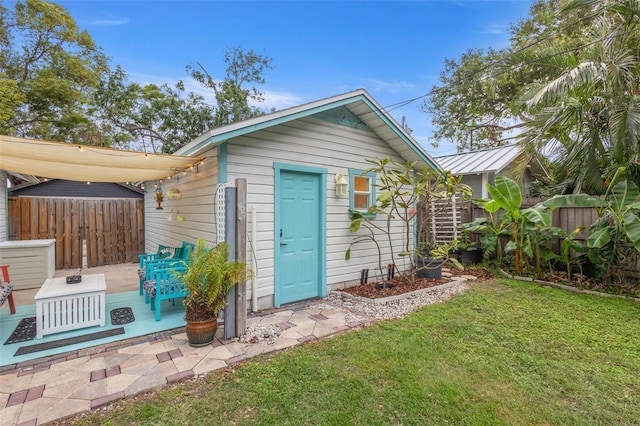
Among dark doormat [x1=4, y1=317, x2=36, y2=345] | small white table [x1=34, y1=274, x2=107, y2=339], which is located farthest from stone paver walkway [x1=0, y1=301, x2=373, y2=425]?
dark doormat [x1=4, y1=317, x2=36, y2=345]

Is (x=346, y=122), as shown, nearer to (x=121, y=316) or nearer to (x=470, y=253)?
(x=121, y=316)

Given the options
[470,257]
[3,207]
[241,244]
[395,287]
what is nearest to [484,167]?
[470,257]

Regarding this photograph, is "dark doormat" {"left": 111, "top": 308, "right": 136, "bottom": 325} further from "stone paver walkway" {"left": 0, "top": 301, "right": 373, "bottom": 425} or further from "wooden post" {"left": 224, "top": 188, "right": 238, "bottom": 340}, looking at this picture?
"wooden post" {"left": 224, "top": 188, "right": 238, "bottom": 340}

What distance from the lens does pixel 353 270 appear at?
631 centimetres

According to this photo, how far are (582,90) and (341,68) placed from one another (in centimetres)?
785

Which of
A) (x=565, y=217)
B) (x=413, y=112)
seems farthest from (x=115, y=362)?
(x=413, y=112)

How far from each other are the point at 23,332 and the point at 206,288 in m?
2.75

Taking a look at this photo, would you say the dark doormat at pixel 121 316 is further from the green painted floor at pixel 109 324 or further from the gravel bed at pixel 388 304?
the gravel bed at pixel 388 304

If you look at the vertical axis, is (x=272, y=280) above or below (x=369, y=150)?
below

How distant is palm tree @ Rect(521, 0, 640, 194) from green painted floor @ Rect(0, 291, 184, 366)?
8412mm

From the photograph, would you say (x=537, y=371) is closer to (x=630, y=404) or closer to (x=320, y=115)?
(x=630, y=404)

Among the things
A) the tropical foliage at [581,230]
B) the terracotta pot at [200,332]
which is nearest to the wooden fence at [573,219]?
the tropical foliage at [581,230]

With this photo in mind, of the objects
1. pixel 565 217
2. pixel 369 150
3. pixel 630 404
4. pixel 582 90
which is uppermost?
pixel 582 90

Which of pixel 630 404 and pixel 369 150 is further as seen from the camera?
pixel 369 150
